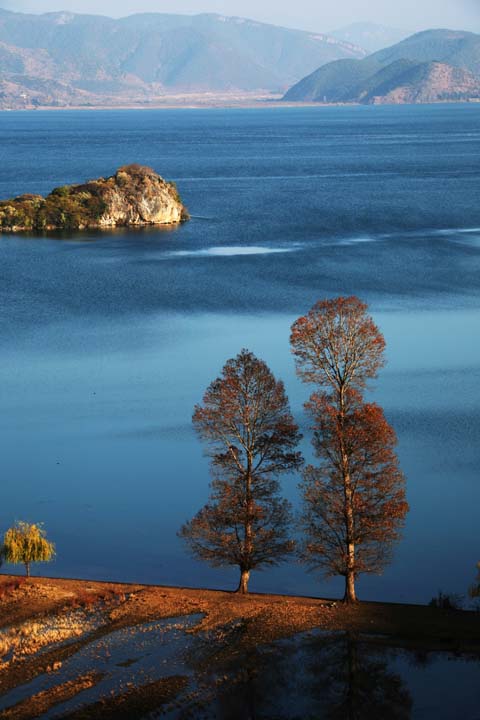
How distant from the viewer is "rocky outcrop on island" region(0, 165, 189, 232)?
401 feet

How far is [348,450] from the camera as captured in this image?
36.1m

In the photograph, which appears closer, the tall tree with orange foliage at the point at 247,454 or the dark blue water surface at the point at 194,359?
the tall tree with orange foliage at the point at 247,454

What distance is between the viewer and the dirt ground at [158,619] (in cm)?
3055

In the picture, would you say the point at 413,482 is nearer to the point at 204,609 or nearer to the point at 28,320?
the point at 204,609

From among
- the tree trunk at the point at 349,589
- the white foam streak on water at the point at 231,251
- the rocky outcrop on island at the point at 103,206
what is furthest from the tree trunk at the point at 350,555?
the rocky outcrop on island at the point at 103,206

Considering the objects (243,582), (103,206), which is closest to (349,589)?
(243,582)

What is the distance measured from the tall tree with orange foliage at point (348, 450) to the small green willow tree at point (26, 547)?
9.07 metres

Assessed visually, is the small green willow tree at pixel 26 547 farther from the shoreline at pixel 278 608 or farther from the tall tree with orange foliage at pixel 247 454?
the tall tree with orange foliage at pixel 247 454

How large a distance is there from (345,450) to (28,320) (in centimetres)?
4568

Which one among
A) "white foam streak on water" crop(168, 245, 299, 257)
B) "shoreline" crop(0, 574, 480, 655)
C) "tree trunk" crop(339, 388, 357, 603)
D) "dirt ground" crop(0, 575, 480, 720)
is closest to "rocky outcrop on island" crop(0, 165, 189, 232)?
"white foam streak on water" crop(168, 245, 299, 257)

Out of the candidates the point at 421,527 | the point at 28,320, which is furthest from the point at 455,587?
the point at 28,320

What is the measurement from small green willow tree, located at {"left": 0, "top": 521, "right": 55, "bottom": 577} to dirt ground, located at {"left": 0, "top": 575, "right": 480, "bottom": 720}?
1019mm

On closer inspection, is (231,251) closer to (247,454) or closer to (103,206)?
(103,206)

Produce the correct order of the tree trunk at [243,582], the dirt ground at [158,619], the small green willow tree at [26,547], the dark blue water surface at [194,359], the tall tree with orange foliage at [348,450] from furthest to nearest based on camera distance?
1. the dark blue water surface at [194,359]
2. the small green willow tree at [26,547]
3. the tree trunk at [243,582]
4. the tall tree with orange foliage at [348,450]
5. the dirt ground at [158,619]
